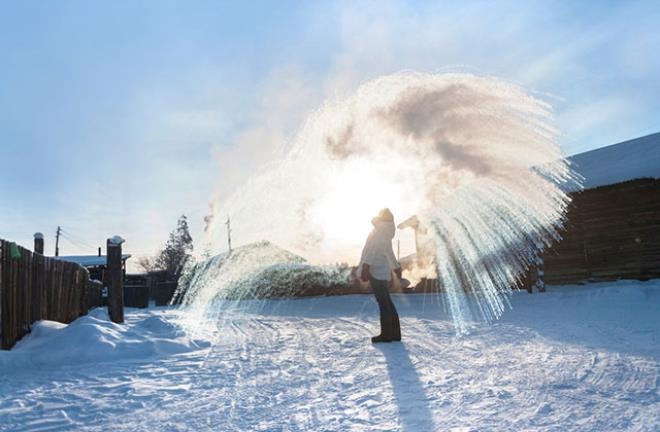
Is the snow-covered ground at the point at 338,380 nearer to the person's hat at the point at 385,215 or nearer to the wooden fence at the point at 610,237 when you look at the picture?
the person's hat at the point at 385,215

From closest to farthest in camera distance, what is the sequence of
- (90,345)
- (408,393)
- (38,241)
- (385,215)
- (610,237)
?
1. (408,393)
2. (90,345)
3. (385,215)
4. (38,241)
5. (610,237)

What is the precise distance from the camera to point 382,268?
7031mm

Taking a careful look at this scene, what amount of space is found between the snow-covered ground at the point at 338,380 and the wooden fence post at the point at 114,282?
7.62 ft

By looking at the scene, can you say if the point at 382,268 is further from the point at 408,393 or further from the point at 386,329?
the point at 408,393

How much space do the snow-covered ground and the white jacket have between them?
3.20 feet

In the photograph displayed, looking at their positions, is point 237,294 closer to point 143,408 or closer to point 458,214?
point 458,214

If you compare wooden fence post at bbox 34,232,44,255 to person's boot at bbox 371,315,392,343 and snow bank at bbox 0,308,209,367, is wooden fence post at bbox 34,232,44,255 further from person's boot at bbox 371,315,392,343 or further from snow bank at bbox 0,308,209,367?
person's boot at bbox 371,315,392,343

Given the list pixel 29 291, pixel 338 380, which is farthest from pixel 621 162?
pixel 29 291

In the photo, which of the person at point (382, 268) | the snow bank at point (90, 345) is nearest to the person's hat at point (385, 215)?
the person at point (382, 268)

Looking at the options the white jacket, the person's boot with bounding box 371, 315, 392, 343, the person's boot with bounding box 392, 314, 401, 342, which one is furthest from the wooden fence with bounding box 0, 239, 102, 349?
the person's boot with bounding box 392, 314, 401, 342

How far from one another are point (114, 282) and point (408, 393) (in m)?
7.80

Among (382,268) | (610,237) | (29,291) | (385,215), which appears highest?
(610,237)

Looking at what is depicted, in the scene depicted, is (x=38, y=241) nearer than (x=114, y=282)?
No

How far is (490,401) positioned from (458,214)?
15.8 metres
